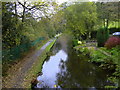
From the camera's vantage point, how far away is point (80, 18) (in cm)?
1880

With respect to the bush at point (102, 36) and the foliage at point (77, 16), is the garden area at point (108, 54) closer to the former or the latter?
the bush at point (102, 36)

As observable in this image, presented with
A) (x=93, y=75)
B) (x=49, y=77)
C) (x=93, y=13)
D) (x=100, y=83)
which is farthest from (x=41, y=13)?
(x=93, y=13)

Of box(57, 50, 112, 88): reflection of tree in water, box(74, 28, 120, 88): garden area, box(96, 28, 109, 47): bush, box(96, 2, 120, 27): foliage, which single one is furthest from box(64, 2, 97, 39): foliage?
box(57, 50, 112, 88): reflection of tree in water

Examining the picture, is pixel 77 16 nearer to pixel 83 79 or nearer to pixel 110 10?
pixel 110 10

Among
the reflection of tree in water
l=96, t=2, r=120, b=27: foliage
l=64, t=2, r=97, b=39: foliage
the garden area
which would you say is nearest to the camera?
the garden area

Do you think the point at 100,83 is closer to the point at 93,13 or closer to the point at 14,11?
the point at 14,11

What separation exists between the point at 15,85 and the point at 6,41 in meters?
4.50

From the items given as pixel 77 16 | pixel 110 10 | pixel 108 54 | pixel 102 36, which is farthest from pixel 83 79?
pixel 77 16

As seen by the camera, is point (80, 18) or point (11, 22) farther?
point (80, 18)

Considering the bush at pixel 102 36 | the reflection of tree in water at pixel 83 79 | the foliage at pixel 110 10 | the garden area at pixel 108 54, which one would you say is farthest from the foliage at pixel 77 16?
the reflection of tree in water at pixel 83 79

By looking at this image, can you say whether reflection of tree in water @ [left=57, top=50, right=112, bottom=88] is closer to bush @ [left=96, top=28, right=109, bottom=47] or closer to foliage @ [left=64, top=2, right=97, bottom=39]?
bush @ [left=96, top=28, right=109, bottom=47]

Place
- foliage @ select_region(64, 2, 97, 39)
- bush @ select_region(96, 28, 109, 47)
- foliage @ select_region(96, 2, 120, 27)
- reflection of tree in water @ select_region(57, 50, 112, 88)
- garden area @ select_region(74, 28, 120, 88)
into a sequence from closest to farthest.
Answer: garden area @ select_region(74, 28, 120, 88), reflection of tree in water @ select_region(57, 50, 112, 88), foliage @ select_region(96, 2, 120, 27), bush @ select_region(96, 28, 109, 47), foliage @ select_region(64, 2, 97, 39)

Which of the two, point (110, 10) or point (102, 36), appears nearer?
point (110, 10)

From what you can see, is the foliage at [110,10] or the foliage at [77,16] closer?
the foliage at [110,10]
